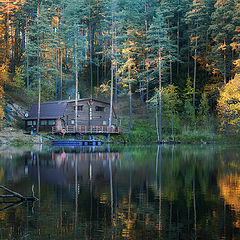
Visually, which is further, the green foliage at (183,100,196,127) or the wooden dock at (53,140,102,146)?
the green foliage at (183,100,196,127)

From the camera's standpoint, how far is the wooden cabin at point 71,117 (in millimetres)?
57344

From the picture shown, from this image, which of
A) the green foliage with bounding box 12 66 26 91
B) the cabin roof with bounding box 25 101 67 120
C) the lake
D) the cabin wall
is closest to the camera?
the lake

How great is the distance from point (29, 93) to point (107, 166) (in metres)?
A: 43.9

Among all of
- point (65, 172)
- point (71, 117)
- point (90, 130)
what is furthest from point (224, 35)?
point (65, 172)

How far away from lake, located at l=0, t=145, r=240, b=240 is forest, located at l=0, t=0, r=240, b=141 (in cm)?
2734

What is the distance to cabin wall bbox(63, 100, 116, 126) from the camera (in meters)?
58.8

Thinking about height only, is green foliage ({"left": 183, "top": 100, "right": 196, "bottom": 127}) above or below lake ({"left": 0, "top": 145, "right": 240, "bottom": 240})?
above

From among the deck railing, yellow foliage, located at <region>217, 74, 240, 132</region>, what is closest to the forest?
yellow foliage, located at <region>217, 74, 240, 132</region>

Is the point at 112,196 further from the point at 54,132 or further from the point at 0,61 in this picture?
the point at 0,61

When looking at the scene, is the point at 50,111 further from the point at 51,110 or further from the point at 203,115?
the point at 203,115

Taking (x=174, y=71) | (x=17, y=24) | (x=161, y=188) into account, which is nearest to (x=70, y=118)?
(x=174, y=71)

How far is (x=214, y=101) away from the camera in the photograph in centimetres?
6238

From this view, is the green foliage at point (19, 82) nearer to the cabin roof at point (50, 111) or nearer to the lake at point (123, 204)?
the cabin roof at point (50, 111)

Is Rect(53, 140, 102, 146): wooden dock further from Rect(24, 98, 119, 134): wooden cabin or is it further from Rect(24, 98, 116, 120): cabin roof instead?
Rect(24, 98, 116, 120): cabin roof
